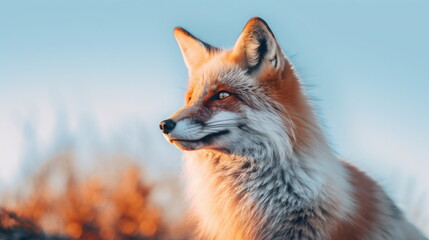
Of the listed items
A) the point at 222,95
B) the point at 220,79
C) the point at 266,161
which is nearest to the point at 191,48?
the point at 220,79

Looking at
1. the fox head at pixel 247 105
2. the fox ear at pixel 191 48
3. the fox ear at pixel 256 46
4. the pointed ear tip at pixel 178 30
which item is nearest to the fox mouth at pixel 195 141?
the fox head at pixel 247 105

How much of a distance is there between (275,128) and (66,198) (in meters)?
3.12

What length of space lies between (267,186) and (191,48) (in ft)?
4.86

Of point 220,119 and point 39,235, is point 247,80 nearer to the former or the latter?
point 220,119

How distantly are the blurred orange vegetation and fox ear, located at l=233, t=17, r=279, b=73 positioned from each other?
2.74 metres

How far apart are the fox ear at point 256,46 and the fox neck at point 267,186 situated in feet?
1.83

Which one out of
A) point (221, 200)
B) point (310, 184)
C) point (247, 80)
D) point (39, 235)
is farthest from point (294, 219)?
point (39, 235)

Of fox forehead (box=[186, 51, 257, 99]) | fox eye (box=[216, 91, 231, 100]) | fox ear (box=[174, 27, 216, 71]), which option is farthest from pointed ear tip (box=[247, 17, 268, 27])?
fox ear (box=[174, 27, 216, 71])

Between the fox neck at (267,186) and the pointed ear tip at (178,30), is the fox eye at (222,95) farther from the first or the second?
the pointed ear tip at (178,30)

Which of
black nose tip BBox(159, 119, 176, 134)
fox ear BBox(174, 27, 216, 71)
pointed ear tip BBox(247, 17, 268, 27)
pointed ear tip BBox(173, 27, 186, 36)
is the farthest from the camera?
pointed ear tip BBox(173, 27, 186, 36)

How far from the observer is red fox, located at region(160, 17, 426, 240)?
315cm

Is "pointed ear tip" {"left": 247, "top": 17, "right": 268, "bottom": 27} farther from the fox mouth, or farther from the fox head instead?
the fox mouth

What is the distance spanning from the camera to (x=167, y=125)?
3.13 metres

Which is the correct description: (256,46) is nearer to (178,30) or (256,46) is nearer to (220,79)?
(220,79)
